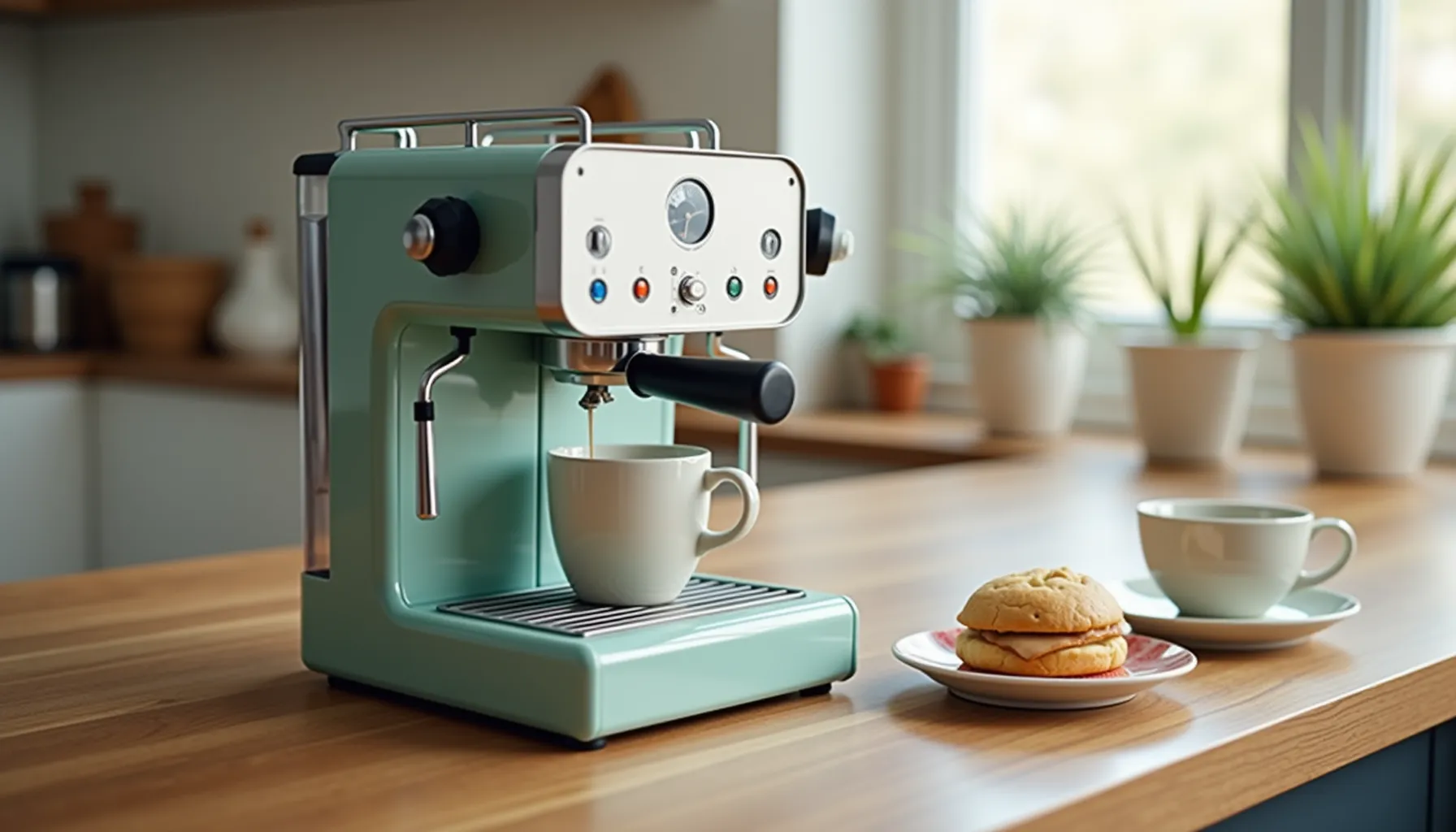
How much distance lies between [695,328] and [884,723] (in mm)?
235

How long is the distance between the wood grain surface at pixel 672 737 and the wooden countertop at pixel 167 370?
5.34ft

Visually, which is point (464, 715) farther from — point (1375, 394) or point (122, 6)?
point (122, 6)

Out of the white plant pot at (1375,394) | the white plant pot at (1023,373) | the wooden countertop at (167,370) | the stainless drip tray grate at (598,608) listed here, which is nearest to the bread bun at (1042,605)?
the stainless drip tray grate at (598,608)

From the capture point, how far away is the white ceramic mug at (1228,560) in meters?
1.13

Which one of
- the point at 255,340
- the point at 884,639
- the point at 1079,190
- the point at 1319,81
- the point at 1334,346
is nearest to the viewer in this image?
the point at 884,639

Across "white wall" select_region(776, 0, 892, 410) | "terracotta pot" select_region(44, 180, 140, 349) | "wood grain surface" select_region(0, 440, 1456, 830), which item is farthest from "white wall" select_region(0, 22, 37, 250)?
"wood grain surface" select_region(0, 440, 1456, 830)

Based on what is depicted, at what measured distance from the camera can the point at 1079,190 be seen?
2752 mm

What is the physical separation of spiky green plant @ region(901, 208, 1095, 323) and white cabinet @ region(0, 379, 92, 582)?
1.63m

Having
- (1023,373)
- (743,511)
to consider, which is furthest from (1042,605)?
(1023,373)

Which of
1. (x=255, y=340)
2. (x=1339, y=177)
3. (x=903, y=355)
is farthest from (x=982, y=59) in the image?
(x=255, y=340)

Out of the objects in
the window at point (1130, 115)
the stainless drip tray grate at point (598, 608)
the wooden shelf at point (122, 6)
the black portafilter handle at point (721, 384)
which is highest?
the wooden shelf at point (122, 6)

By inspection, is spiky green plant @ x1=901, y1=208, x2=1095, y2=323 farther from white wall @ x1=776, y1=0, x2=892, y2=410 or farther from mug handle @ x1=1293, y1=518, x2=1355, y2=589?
mug handle @ x1=1293, y1=518, x2=1355, y2=589

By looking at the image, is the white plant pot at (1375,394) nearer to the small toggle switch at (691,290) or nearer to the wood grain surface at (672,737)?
the wood grain surface at (672,737)

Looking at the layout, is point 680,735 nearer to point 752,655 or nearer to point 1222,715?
point 752,655
